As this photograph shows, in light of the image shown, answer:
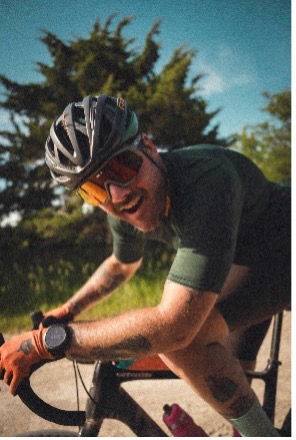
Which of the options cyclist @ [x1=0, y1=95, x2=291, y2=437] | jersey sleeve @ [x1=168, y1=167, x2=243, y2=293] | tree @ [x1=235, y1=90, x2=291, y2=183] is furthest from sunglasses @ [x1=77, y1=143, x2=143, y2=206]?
tree @ [x1=235, y1=90, x2=291, y2=183]

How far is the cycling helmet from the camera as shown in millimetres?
1040

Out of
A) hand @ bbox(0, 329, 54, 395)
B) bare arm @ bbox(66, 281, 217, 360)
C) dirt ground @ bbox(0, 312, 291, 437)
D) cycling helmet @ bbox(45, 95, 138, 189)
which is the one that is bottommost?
dirt ground @ bbox(0, 312, 291, 437)

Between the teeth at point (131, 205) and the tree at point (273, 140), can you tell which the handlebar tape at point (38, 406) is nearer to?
the teeth at point (131, 205)

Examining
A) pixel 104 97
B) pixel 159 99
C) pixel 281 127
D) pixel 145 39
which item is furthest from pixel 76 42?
pixel 281 127

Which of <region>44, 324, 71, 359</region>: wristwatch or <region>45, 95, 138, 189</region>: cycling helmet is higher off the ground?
<region>45, 95, 138, 189</region>: cycling helmet

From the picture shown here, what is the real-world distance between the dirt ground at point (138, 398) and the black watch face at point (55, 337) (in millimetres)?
670

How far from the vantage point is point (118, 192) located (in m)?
1.12

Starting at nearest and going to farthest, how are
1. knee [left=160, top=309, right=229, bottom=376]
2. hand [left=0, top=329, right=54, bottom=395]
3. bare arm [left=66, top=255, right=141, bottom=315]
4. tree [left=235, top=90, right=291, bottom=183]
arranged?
hand [left=0, top=329, right=54, bottom=395], knee [left=160, top=309, right=229, bottom=376], bare arm [left=66, top=255, right=141, bottom=315], tree [left=235, top=90, right=291, bottom=183]

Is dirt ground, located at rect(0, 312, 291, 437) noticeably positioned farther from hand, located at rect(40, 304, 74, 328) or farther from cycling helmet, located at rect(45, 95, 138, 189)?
cycling helmet, located at rect(45, 95, 138, 189)

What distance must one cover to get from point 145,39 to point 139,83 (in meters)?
0.37

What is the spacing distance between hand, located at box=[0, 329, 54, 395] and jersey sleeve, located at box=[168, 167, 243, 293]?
0.36 metres

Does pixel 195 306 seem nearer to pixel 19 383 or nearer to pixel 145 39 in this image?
pixel 19 383

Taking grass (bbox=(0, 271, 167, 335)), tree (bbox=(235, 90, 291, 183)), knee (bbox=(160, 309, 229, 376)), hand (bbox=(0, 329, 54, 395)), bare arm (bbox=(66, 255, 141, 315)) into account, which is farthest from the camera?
tree (bbox=(235, 90, 291, 183))

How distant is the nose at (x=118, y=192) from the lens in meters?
1.11
